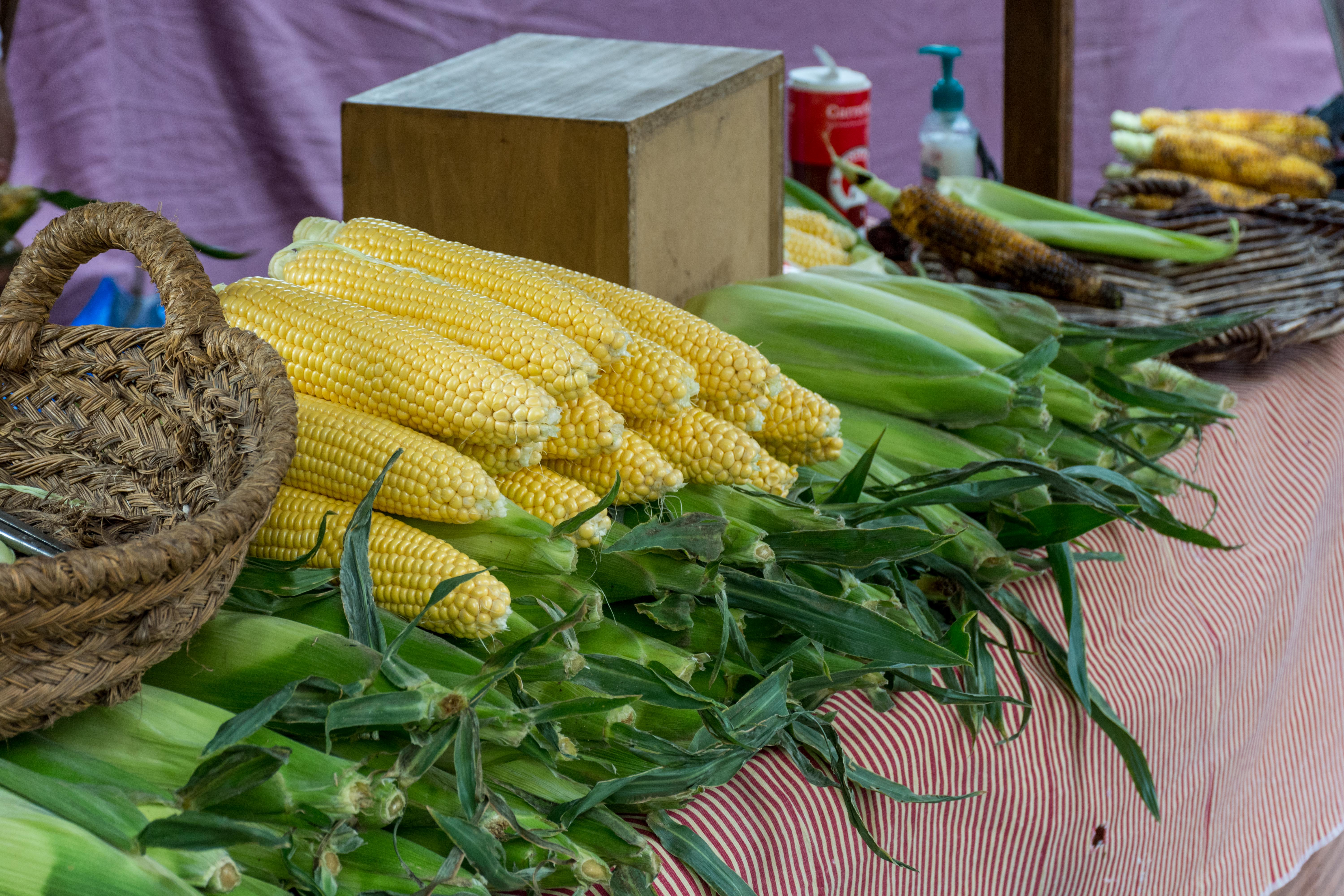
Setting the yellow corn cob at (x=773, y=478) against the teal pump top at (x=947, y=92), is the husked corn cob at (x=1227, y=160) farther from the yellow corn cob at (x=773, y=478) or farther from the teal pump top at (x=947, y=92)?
the yellow corn cob at (x=773, y=478)

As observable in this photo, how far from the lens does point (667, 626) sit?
2.72ft

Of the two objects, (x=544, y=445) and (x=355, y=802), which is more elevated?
(x=544, y=445)

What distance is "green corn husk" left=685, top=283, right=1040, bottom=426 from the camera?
3.90ft

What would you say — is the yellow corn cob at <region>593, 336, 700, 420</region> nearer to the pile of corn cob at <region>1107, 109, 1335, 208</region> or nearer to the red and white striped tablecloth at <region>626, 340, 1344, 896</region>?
the red and white striped tablecloth at <region>626, 340, 1344, 896</region>

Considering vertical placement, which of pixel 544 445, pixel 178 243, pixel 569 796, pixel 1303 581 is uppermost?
pixel 178 243

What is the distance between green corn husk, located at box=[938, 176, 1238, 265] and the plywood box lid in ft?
1.91

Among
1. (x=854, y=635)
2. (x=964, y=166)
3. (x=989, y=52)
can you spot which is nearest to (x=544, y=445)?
(x=854, y=635)

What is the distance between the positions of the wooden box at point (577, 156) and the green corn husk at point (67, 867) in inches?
31.1

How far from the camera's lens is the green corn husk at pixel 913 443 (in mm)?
1176

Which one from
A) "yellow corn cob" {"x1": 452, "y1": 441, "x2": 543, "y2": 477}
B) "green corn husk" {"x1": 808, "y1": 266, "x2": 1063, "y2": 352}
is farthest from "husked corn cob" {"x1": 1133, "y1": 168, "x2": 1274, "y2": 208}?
"yellow corn cob" {"x1": 452, "y1": 441, "x2": 543, "y2": 477}

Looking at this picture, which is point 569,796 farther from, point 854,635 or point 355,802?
point 854,635

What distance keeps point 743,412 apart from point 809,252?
83 cm

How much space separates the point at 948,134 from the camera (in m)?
2.05

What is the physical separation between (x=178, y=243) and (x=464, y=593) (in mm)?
322
